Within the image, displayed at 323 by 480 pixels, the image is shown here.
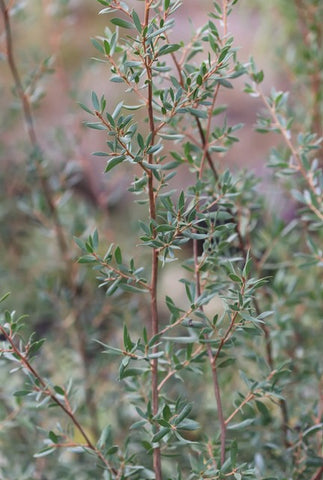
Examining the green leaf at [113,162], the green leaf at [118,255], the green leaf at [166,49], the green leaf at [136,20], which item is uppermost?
the green leaf at [136,20]

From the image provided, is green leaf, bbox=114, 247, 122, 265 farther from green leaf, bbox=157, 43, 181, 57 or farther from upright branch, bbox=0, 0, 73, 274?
upright branch, bbox=0, 0, 73, 274

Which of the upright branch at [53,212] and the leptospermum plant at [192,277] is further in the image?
the upright branch at [53,212]

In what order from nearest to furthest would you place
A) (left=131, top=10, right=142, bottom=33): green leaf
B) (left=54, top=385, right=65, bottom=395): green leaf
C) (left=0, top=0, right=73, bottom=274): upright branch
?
(left=131, top=10, right=142, bottom=33): green leaf
(left=54, top=385, right=65, bottom=395): green leaf
(left=0, top=0, right=73, bottom=274): upright branch

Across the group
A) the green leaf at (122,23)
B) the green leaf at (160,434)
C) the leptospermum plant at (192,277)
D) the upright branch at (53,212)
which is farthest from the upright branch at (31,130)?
the green leaf at (160,434)

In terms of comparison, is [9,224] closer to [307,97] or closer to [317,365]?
[307,97]

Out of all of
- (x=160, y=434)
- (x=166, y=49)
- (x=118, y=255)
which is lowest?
(x=160, y=434)

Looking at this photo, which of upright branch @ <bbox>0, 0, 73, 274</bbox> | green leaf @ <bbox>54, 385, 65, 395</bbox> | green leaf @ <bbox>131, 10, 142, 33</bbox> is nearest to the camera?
green leaf @ <bbox>131, 10, 142, 33</bbox>

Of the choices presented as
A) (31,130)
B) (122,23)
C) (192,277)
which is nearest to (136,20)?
(122,23)

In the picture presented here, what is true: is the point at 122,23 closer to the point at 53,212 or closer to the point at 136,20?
the point at 136,20

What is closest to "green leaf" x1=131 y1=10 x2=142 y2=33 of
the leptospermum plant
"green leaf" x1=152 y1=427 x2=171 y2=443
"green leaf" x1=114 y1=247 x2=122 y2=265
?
the leptospermum plant

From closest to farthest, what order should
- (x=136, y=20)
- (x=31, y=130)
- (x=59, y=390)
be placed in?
(x=136, y=20) → (x=59, y=390) → (x=31, y=130)

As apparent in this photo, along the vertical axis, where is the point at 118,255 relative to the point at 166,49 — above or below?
below

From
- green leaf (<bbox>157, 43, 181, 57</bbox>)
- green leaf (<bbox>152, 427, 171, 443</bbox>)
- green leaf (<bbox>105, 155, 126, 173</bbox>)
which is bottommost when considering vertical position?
green leaf (<bbox>152, 427, 171, 443</bbox>)

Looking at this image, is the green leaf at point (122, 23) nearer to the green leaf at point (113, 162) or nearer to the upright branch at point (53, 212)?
the green leaf at point (113, 162)
